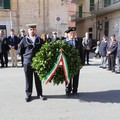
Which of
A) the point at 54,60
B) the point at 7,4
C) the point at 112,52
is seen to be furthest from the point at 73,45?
the point at 7,4

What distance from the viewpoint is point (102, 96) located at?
262 inches

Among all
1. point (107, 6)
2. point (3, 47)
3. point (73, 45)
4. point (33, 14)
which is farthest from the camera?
point (107, 6)

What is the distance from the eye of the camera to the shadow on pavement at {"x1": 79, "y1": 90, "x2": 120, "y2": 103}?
625 centimetres

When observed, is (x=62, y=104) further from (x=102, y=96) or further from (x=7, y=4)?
(x=7, y=4)

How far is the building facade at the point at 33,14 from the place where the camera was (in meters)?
20.2

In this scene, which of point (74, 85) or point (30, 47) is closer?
point (30, 47)

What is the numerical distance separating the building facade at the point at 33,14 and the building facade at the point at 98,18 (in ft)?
16.0

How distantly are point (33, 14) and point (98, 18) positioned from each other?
31.9ft

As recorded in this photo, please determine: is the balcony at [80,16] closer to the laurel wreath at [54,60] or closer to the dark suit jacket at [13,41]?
the dark suit jacket at [13,41]

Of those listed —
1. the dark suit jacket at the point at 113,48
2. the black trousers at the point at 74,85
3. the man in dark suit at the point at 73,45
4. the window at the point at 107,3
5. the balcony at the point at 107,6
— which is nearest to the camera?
the man in dark suit at the point at 73,45

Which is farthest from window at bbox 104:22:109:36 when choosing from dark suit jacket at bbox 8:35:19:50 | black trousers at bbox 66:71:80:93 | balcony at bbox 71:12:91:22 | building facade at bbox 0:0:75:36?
black trousers at bbox 66:71:80:93

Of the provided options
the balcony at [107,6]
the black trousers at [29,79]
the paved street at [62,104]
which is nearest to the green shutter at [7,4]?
the balcony at [107,6]

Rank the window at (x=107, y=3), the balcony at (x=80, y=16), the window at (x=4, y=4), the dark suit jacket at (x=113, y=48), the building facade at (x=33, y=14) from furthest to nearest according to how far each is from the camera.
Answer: the balcony at (x=80, y=16), the window at (x=107, y=3), the building facade at (x=33, y=14), the window at (x=4, y=4), the dark suit jacket at (x=113, y=48)

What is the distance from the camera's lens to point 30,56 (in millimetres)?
6223
